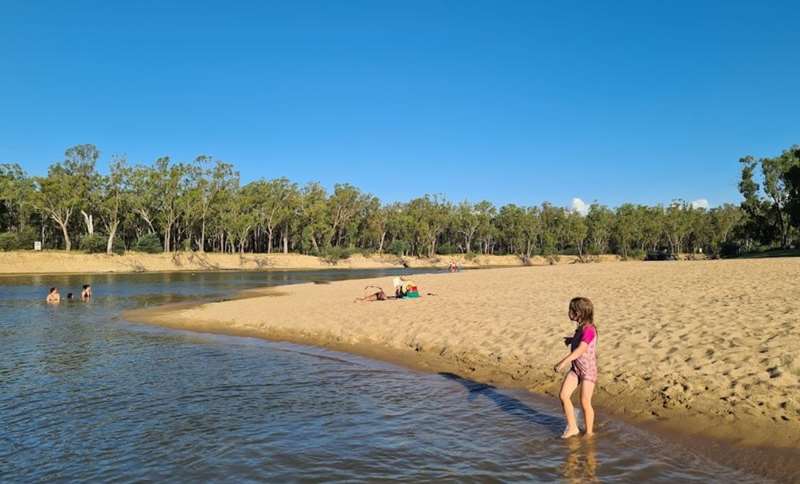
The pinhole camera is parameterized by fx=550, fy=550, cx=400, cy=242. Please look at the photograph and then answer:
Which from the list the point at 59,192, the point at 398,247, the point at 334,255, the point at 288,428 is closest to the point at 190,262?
the point at 59,192

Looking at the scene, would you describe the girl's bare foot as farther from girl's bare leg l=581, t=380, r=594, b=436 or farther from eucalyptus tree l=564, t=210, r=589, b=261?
eucalyptus tree l=564, t=210, r=589, b=261

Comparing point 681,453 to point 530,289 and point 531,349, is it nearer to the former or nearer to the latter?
point 531,349

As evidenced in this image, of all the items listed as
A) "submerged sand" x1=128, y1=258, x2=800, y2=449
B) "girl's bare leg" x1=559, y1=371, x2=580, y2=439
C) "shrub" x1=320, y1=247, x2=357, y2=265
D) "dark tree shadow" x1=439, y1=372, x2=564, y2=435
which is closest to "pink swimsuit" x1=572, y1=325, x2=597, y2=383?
"girl's bare leg" x1=559, y1=371, x2=580, y2=439

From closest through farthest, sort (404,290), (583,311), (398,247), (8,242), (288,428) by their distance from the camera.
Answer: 1. (583,311)
2. (288,428)
3. (404,290)
4. (8,242)
5. (398,247)

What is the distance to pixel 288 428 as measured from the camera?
886 cm

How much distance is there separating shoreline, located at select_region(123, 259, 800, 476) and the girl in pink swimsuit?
138 centimetres

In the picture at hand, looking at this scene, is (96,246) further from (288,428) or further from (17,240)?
(288,428)

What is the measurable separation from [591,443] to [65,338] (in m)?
17.8

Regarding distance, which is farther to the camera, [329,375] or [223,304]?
[223,304]

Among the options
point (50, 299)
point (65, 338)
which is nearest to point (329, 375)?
point (65, 338)

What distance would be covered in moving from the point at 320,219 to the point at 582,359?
324ft

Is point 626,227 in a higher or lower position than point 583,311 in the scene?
higher

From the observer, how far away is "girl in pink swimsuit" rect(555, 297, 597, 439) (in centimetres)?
767

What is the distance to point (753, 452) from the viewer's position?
7.30m
